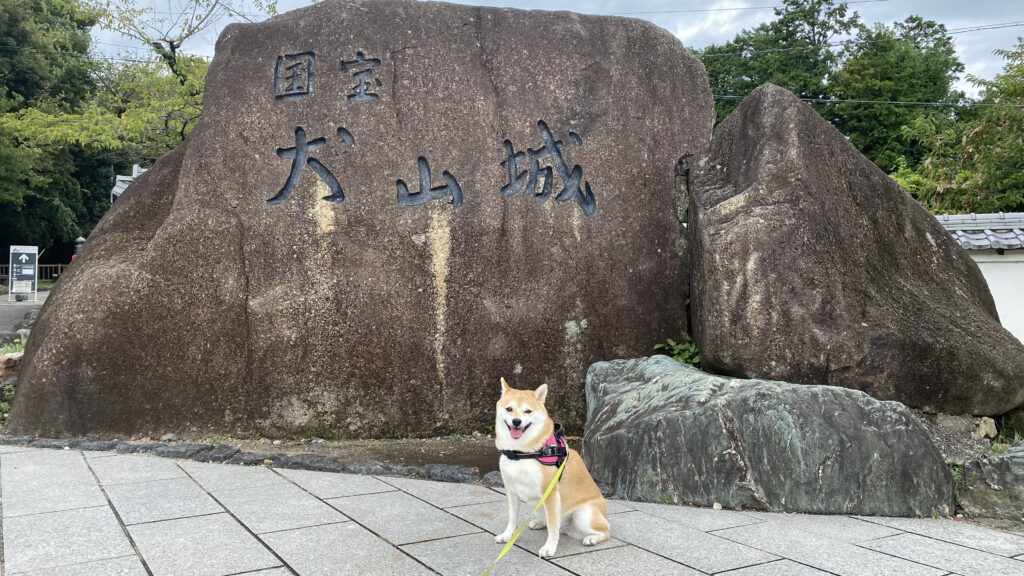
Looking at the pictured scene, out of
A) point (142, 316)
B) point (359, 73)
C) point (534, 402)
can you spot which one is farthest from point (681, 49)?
point (142, 316)

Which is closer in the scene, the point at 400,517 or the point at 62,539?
the point at 62,539

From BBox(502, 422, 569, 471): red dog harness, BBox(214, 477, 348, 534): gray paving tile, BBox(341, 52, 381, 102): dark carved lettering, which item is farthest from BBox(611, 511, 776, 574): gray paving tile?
BBox(341, 52, 381, 102): dark carved lettering

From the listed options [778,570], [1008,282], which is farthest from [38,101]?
[778,570]

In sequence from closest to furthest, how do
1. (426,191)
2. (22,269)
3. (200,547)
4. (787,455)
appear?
1. (200,547)
2. (787,455)
3. (426,191)
4. (22,269)

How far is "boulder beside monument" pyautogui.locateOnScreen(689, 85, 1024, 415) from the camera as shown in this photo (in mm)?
5254

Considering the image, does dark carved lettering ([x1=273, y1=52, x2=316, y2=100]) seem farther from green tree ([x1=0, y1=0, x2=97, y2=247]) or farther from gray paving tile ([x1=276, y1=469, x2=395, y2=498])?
green tree ([x1=0, y1=0, x2=97, y2=247])

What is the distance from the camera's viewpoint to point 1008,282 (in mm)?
10562

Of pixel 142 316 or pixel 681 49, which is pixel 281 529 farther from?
pixel 681 49

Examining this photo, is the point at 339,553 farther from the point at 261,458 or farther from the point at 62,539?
the point at 261,458

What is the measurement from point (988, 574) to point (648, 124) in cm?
494

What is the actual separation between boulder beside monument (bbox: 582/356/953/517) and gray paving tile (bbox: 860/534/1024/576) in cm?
50

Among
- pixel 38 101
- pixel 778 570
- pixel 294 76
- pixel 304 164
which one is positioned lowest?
pixel 778 570

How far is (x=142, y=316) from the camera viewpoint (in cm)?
602

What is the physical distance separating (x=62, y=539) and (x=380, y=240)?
3571 mm
